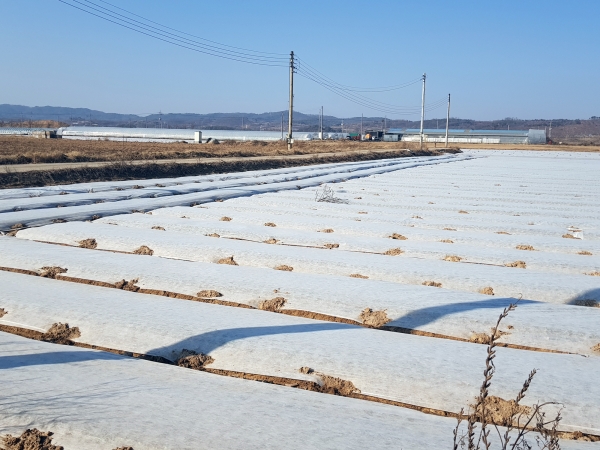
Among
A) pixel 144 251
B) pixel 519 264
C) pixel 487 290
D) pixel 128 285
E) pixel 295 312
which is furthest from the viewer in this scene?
pixel 144 251

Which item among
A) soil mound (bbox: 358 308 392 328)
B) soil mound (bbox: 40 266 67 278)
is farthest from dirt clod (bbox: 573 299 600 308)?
soil mound (bbox: 40 266 67 278)

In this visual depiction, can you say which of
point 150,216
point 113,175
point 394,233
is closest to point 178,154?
point 113,175

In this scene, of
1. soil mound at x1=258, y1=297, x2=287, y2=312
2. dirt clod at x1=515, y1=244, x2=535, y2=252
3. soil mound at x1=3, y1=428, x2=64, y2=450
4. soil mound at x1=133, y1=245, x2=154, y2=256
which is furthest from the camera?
dirt clod at x1=515, y1=244, x2=535, y2=252

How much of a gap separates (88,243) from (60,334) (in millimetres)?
2343

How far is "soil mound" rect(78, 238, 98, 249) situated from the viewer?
525 centimetres

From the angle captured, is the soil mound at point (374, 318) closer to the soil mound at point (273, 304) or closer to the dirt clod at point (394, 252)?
the soil mound at point (273, 304)

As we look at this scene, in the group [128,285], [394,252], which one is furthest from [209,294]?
[394,252]

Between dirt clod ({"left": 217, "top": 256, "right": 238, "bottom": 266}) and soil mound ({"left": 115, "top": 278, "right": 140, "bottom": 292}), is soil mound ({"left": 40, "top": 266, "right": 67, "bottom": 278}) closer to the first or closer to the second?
soil mound ({"left": 115, "top": 278, "right": 140, "bottom": 292})

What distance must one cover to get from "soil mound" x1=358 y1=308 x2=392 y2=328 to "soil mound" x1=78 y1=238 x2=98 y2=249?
2886 millimetres

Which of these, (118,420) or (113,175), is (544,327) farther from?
(113,175)

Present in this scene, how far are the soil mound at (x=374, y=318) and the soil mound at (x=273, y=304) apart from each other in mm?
518

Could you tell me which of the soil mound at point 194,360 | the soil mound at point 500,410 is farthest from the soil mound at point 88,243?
the soil mound at point 500,410

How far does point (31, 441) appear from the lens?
1.96m

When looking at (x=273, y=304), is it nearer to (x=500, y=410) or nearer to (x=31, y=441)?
(x=500, y=410)
